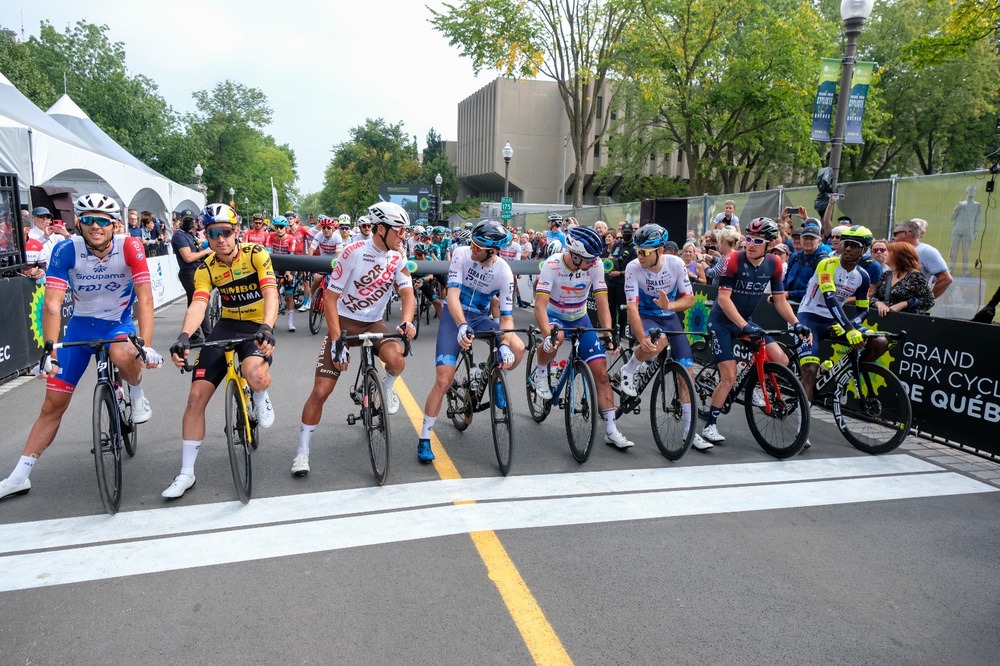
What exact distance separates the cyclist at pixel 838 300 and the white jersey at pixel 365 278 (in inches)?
155

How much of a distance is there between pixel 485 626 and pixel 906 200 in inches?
434

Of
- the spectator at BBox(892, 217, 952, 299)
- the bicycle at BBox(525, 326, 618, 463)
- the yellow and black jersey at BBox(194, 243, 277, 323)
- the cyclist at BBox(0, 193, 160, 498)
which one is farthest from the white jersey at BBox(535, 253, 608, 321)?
the spectator at BBox(892, 217, 952, 299)

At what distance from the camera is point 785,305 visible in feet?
22.5

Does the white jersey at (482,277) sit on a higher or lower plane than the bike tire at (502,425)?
higher

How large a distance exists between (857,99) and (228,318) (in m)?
10.4

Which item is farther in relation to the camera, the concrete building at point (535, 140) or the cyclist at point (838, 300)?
the concrete building at point (535, 140)

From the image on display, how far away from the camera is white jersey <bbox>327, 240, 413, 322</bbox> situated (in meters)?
5.89

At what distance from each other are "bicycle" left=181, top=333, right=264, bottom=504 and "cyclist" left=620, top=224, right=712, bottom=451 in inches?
134

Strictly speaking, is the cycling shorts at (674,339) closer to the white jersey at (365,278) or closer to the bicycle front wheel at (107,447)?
the white jersey at (365,278)

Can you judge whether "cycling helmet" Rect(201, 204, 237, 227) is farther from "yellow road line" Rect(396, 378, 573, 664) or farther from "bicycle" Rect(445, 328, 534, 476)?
"yellow road line" Rect(396, 378, 573, 664)

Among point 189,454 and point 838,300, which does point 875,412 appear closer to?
point 838,300

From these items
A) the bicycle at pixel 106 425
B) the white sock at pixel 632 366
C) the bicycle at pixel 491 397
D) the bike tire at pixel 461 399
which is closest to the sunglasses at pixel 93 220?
the bicycle at pixel 106 425

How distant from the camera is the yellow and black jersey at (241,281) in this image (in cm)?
534

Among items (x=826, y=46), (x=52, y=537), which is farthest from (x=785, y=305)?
(x=826, y=46)
